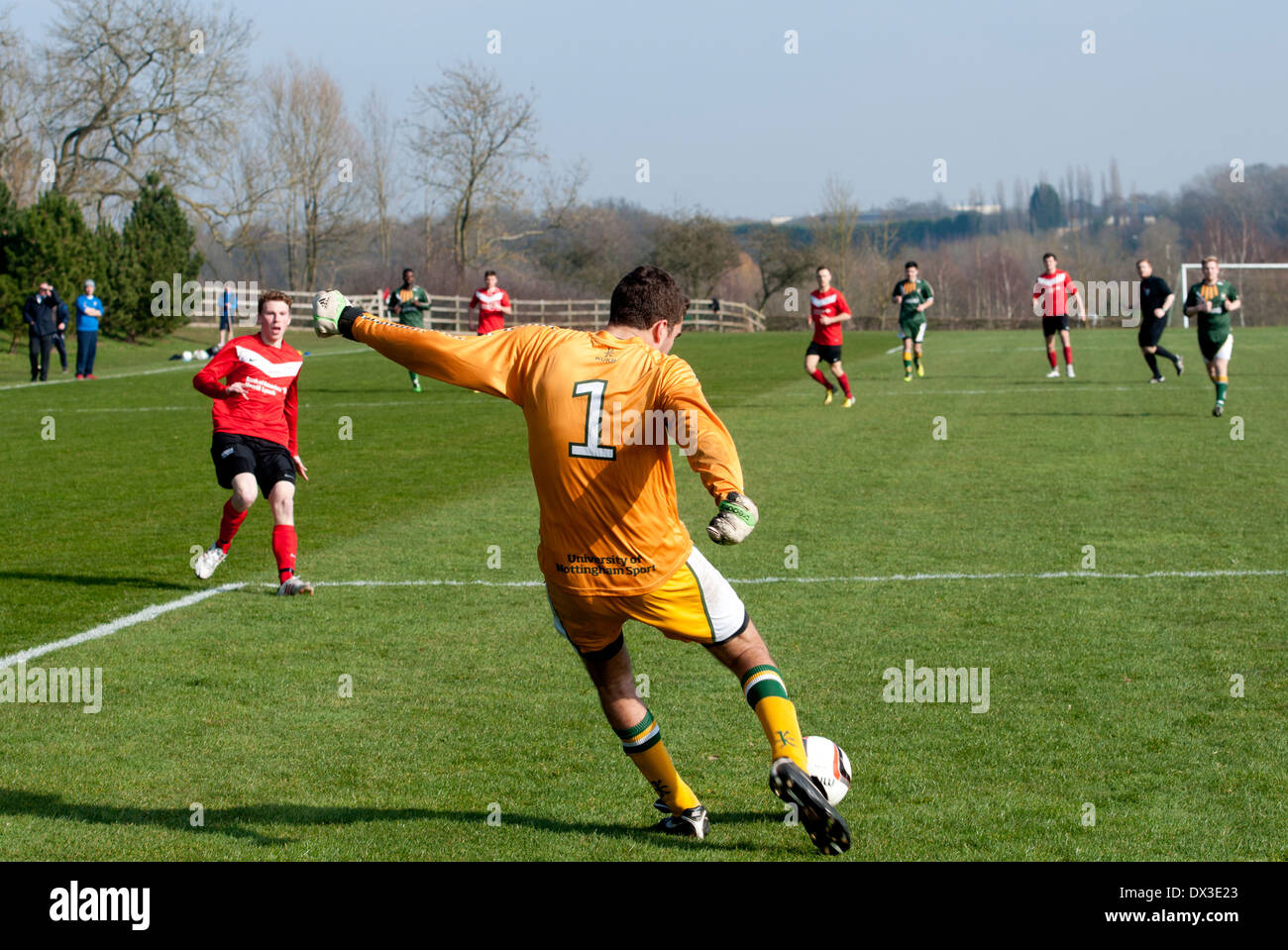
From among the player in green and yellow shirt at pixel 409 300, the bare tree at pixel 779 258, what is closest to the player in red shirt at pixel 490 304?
the player in green and yellow shirt at pixel 409 300

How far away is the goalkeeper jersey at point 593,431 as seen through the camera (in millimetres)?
4230

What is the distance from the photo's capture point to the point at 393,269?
7031cm

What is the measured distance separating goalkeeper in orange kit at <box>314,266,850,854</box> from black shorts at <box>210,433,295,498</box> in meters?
4.81

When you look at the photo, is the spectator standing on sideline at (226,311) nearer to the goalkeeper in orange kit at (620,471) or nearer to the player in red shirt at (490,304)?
the player in red shirt at (490,304)

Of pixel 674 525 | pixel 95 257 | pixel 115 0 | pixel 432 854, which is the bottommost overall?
pixel 432 854

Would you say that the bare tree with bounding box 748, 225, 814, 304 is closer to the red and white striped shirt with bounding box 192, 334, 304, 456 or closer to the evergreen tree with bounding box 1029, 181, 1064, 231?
the red and white striped shirt with bounding box 192, 334, 304, 456

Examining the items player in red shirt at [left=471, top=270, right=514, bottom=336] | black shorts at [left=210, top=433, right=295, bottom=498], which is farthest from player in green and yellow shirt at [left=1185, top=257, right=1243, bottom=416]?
black shorts at [left=210, top=433, right=295, bottom=498]

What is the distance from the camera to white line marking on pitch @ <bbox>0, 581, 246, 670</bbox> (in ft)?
23.3

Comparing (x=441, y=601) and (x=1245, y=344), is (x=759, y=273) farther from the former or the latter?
(x=441, y=601)

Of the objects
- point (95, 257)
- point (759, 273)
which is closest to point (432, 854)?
point (95, 257)

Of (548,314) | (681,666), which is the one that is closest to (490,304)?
(681,666)

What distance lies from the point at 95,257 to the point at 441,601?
36461 mm

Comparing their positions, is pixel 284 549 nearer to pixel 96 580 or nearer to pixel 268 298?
pixel 96 580
